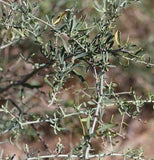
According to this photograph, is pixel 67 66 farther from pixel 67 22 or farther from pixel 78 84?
pixel 78 84

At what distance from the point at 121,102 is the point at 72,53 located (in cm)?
15

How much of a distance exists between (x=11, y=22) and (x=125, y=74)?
197 centimetres

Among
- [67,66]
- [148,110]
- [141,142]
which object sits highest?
[67,66]

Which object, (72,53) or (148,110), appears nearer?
(72,53)

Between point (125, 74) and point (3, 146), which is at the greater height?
point (125, 74)

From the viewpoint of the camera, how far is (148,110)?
9.36ft

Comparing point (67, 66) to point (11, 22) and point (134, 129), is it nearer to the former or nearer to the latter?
point (11, 22)

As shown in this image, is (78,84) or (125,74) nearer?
(78,84)

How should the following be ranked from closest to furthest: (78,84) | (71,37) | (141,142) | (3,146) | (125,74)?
(71,37) < (78,84) < (3,146) < (125,74) < (141,142)

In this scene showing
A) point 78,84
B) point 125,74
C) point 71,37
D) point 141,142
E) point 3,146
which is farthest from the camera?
point 141,142

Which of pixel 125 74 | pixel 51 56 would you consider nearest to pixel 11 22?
pixel 51 56

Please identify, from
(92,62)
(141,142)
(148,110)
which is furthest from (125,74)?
(92,62)

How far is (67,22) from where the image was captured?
0.76 meters

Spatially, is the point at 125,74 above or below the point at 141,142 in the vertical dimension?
above
